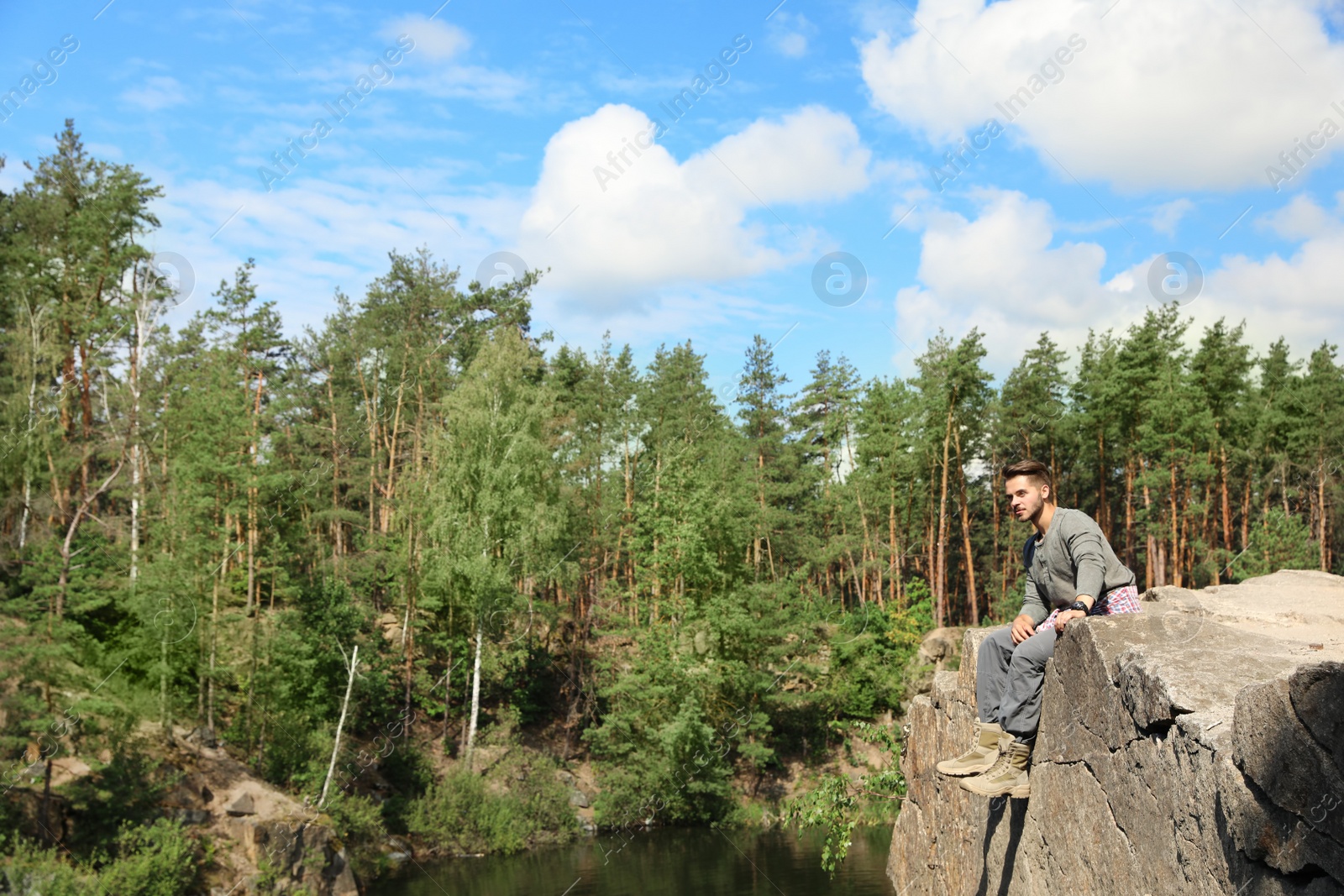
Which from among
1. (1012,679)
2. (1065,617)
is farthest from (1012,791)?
(1065,617)

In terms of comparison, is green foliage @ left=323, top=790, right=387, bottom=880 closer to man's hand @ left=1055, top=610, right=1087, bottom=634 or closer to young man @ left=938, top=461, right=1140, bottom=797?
young man @ left=938, top=461, right=1140, bottom=797

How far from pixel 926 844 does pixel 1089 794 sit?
12.3ft

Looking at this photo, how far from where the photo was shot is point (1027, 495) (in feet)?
15.5

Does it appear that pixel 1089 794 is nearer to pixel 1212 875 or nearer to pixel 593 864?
pixel 1212 875

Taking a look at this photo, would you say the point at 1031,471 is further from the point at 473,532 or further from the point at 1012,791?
the point at 473,532

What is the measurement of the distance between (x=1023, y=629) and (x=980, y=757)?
2.48 feet

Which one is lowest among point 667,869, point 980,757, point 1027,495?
point 667,869

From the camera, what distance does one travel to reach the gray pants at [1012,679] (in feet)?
15.3

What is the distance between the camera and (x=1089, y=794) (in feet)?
13.6

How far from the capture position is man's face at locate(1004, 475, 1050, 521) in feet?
15.5

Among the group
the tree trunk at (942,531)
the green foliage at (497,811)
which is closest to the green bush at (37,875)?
the green foliage at (497,811)

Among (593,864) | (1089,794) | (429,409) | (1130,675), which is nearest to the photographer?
(1130,675)

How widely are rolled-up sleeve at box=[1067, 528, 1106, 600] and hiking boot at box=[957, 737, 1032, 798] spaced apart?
91 centimetres

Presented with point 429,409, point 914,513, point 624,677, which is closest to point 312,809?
point 624,677
